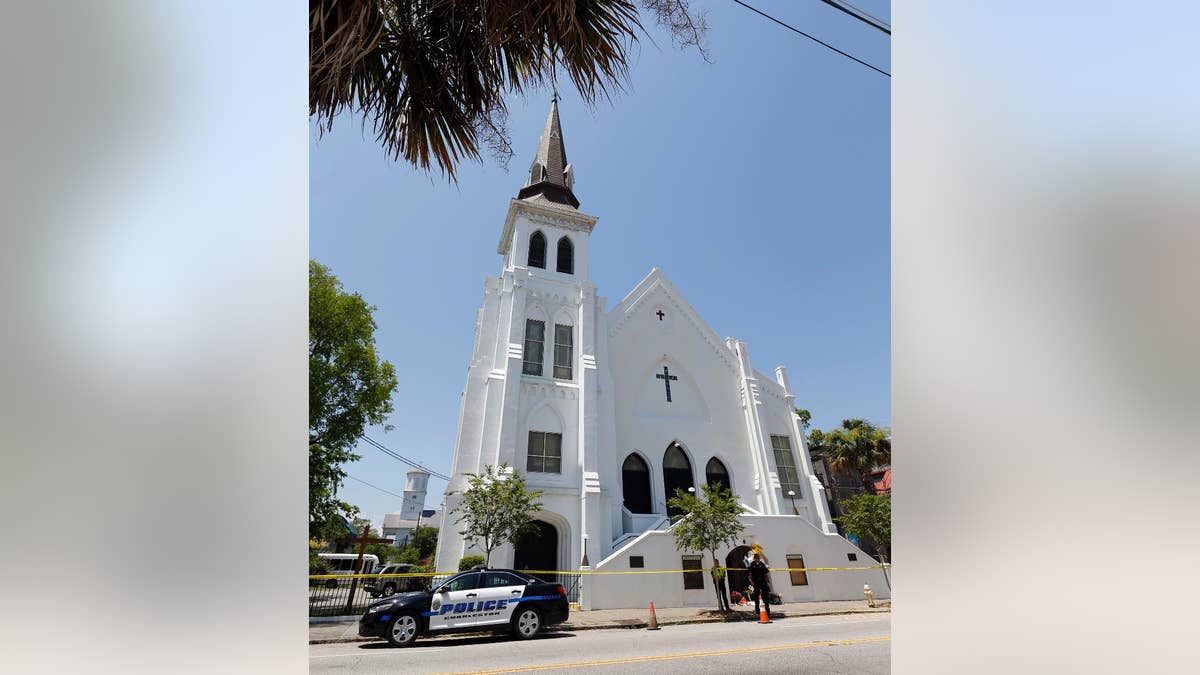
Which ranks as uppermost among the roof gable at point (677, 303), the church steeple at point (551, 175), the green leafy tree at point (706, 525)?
the church steeple at point (551, 175)

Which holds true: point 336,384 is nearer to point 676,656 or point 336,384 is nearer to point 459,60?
point 676,656

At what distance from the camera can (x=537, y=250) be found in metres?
22.2

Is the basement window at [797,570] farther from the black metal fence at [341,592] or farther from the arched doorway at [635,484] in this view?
the black metal fence at [341,592]

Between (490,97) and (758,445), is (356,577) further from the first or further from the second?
(758,445)

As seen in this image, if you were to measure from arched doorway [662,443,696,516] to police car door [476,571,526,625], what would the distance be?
34.3 ft

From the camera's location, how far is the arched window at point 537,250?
2197cm

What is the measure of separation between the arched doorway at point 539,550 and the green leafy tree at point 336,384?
197 inches

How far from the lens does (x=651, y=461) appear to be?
19156 mm

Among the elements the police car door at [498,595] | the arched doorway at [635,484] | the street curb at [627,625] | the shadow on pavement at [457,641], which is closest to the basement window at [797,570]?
the street curb at [627,625]

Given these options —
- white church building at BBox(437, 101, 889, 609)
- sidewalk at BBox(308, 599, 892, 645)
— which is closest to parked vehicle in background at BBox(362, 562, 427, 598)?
white church building at BBox(437, 101, 889, 609)
